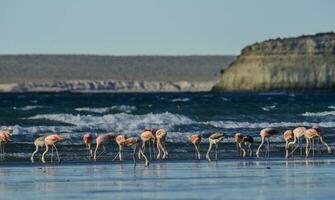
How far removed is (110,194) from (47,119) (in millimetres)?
32105

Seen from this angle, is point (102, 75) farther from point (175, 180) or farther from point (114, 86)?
point (175, 180)

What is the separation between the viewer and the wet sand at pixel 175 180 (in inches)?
916

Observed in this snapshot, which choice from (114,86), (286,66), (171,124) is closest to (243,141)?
(171,124)

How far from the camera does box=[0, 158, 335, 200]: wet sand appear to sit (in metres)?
23.3

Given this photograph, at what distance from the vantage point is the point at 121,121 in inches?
2105

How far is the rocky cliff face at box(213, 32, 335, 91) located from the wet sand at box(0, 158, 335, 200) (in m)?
114

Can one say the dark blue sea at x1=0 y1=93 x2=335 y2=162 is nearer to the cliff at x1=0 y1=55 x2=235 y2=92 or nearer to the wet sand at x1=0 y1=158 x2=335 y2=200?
the wet sand at x1=0 y1=158 x2=335 y2=200

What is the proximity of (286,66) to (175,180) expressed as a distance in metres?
126

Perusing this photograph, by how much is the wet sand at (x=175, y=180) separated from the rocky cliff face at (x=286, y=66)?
114246 millimetres

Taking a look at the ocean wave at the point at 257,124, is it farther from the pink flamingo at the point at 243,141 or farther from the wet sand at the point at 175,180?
the wet sand at the point at 175,180

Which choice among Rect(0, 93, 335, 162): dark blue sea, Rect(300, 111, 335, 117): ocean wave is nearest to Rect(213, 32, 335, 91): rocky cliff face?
Rect(0, 93, 335, 162): dark blue sea

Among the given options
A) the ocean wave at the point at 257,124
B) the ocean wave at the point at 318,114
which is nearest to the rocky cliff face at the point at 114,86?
the ocean wave at the point at 318,114

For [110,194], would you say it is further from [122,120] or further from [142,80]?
[142,80]

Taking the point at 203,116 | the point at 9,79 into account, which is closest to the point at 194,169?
the point at 203,116
